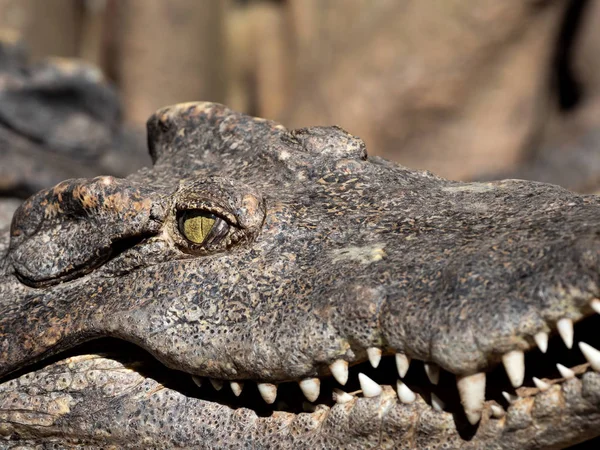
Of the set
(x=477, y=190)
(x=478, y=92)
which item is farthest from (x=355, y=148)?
(x=478, y=92)

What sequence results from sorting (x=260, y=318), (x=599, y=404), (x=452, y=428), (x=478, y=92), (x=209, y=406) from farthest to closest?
(x=478, y=92), (x=209, y=406), (x=260, y=318), (x=452, y=428), (x=599, y=404)

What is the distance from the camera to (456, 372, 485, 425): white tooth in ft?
6.23

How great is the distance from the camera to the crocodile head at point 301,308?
1.89m

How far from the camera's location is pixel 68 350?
2488 mm

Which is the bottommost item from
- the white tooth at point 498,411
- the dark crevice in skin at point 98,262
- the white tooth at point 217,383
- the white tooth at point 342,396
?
the white tooth at point 498,411

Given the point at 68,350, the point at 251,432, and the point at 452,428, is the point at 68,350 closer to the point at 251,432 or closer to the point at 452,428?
the point at 251,432

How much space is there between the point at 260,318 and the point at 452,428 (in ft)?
1.95

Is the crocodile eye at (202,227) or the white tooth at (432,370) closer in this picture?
the white tooth at (432,370)

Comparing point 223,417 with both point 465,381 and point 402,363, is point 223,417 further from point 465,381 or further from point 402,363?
point 465,381

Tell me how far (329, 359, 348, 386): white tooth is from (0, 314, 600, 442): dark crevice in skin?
0.37 ft

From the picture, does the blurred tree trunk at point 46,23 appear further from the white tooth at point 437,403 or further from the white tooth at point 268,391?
the white tooth at point 437,403

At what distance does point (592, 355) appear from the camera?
70.7 inches

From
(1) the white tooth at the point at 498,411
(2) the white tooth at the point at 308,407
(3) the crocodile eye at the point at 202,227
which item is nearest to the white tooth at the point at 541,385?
(1) the white tooth at the point at 498,411

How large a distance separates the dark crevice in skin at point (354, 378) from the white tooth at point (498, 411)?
0.6 inches
